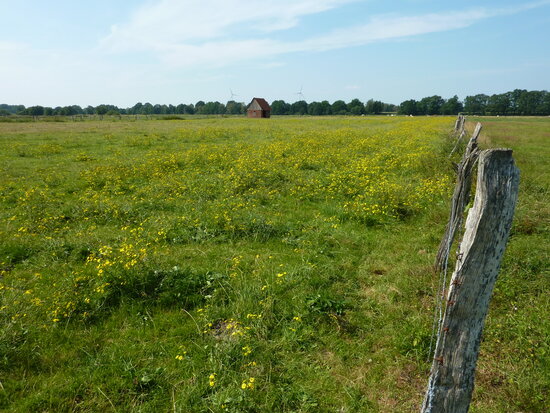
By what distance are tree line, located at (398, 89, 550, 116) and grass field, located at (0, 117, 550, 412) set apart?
12815 centimetres

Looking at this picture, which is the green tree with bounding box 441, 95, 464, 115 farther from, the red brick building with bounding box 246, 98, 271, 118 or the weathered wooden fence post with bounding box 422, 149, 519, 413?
the weathered wooden fence post with bounding box 422, 149, 519, 413

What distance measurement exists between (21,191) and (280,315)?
10497 mm

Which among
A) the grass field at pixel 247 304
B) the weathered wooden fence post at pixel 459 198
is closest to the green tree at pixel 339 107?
the grass field at pixel 247 304

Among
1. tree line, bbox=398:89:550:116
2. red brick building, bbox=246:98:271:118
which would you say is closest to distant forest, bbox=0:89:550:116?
tree line, bbox=398:89:550:116

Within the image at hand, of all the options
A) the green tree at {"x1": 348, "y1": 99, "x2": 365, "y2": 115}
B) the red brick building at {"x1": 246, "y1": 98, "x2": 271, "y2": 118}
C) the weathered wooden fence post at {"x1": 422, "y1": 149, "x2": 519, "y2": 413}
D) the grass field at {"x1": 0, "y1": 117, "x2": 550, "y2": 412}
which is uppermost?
the green tree at {"x1": 348, "y1": 99, "x2": 365, "y2": 115}

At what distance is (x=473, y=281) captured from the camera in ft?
8.40

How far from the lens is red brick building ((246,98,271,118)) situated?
80000 millimetres

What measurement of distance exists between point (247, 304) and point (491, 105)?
140m

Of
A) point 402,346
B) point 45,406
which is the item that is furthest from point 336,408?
point 45,406

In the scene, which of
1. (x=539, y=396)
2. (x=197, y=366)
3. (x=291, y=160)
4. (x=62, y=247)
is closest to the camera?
(x=539, y=396)

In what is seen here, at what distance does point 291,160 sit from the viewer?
15.2m

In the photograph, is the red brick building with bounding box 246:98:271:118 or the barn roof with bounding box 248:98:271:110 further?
the barn roof with bounding box 248:98:271:110

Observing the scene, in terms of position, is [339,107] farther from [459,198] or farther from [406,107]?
[459,198]

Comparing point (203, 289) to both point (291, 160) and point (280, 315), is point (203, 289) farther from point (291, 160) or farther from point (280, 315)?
point (291, 160)
